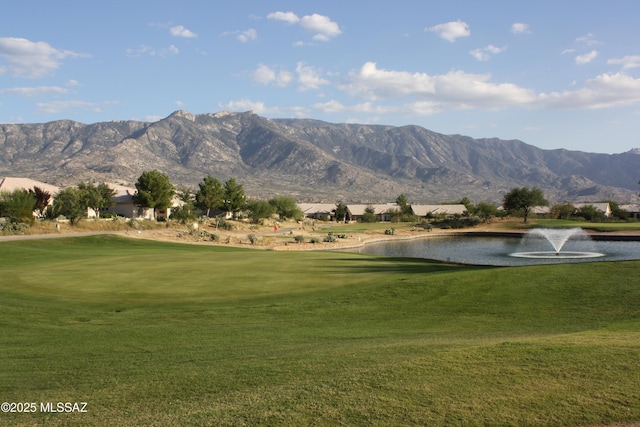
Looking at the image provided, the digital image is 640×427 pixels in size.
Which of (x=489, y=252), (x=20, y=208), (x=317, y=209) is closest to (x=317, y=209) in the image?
(x=317, y=209)

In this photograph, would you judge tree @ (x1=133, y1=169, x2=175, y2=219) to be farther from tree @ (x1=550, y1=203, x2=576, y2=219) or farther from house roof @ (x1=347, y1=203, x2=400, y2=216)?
tree @ (x1=550, y1=203, x2=576, y2=219)

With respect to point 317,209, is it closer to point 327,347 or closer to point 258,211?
point 258,211

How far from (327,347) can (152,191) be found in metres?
76.9

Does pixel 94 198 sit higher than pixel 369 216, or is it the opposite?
pixel 94 198

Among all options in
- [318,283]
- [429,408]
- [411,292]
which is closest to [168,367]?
[429,408]

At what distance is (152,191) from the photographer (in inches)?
3246

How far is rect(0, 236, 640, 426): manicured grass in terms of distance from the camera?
6.66 meters

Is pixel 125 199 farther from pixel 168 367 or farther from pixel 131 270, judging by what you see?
pixel 168 367

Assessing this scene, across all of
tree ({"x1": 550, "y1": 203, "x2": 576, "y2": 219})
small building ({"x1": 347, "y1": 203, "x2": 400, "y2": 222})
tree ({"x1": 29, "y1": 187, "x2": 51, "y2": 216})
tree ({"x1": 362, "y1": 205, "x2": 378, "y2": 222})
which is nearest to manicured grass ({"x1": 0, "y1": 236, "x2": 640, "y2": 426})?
tree ({"x1": 29, "y1": 187, "x2": 51, "y2": 216})

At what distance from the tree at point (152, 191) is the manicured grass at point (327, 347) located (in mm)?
59850

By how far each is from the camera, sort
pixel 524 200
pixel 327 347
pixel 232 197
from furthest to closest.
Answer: pixel 524 200 < pixel 232 197 < pixel 327 347

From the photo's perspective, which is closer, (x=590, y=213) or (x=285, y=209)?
(x=590, y=213)

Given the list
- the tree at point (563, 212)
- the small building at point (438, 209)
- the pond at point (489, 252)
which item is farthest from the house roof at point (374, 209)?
the pond at point (489, 252)

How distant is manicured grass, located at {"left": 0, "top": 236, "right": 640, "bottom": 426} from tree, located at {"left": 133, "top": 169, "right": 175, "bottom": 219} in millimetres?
59850
